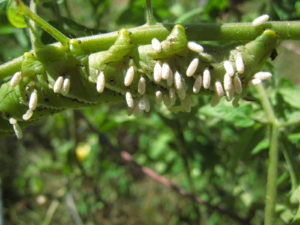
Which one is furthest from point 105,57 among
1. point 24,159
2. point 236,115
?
point 24,159

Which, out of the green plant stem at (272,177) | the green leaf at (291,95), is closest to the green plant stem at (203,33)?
the green plant stem at (272,177)

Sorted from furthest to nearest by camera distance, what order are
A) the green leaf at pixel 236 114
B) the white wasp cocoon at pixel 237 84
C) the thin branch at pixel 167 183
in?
1. the thin branch at pixel 167 183
2. the green leaf at pixel 236 114
3. the white wasp cocoon at pixel 237 84

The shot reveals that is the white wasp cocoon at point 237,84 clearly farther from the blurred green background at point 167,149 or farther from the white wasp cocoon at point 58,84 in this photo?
the white wasp cocoon at point 58,84

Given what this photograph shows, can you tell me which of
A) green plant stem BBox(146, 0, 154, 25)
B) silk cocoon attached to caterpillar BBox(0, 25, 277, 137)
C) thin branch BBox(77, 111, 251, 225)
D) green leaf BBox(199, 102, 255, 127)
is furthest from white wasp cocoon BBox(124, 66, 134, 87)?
thin branch BBox(77, 111, 251, 225)

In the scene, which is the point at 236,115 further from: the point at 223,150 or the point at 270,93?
the point at 223,150

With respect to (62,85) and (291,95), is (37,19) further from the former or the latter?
(291,95)
